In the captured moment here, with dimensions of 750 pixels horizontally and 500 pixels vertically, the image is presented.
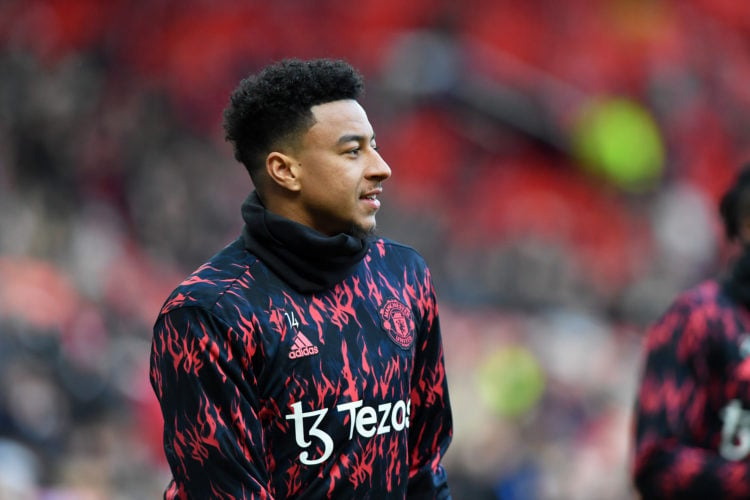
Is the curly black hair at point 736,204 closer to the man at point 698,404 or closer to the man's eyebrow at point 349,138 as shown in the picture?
the man at point 698,404

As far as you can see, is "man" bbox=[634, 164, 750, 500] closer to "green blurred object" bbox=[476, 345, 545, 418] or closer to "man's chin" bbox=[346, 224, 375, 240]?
"man's chin" bbox=[346, 224, 375, 240]

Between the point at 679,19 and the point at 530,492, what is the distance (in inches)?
345

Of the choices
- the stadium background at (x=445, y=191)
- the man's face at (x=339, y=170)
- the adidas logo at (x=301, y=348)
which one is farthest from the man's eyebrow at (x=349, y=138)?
the stadium background at (x=445, y=191)

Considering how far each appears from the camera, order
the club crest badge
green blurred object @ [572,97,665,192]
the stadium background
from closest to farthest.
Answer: the club crest badge < the stadium background < green blurred object @ [572,97,665,192]

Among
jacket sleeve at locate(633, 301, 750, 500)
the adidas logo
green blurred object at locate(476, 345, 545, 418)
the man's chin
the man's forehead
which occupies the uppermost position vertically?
the man's forehead

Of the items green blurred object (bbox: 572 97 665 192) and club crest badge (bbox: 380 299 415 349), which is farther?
green blurred object (bbox: 572 97 665 192)

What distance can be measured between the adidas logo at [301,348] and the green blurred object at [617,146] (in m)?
12.0

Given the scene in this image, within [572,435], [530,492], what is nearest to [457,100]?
[572,435]

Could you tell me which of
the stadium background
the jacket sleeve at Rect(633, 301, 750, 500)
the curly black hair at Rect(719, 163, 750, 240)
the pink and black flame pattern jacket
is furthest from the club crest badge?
the stadium background

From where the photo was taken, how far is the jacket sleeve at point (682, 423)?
3.64 meters

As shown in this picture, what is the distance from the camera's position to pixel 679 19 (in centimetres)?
1568

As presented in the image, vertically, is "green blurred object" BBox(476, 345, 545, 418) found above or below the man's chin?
below

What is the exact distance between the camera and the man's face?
8.64ft

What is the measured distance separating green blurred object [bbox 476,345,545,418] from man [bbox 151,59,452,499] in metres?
7.14
